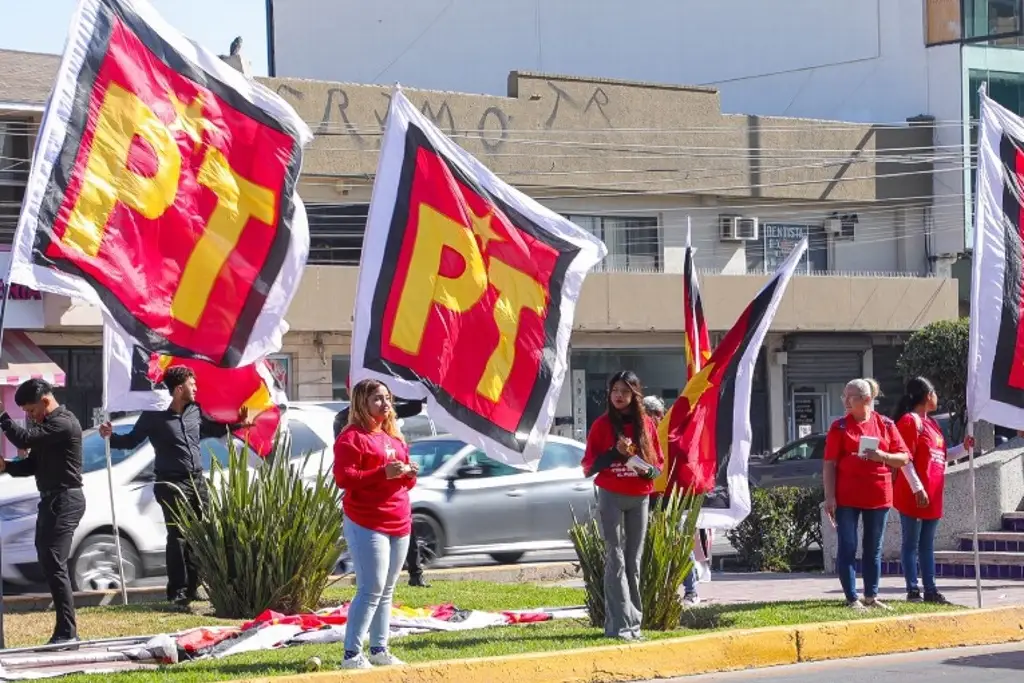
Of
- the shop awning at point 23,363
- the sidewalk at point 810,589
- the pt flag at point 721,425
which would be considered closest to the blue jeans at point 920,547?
the sidewalk at point 810,589

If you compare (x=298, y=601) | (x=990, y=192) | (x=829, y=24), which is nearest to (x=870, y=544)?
(x=990, y=192)

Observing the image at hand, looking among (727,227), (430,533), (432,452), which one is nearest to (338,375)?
(727,227)

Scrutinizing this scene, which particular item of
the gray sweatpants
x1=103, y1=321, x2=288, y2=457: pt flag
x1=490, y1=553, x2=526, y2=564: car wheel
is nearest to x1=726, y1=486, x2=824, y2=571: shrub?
x1=490, y1=553, x2=526, y2=564: car wheel

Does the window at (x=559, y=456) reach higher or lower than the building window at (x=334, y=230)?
lower

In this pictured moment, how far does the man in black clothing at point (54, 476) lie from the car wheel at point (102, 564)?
12.3 ft

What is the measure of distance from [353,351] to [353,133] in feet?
69.6

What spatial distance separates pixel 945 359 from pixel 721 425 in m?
17.6

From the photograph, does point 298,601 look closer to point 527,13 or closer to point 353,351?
point 353,351

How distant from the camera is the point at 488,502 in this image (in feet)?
55.7

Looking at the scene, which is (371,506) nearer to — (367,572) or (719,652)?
(367,572)

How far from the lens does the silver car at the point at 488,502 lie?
16.7m

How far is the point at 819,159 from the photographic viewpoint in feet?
122

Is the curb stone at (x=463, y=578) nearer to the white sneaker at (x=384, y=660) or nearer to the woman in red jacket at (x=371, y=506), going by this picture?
the white sneaker at (x=384, y=660)

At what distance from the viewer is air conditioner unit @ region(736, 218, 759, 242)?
36156mm
